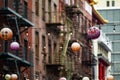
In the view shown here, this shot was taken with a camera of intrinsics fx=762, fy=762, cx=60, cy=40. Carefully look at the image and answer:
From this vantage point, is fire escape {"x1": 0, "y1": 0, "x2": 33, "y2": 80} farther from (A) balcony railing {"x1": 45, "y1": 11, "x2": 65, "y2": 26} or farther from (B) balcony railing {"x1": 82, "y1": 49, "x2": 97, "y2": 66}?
(B) balcony railing {"x1": 82, "y1": 49, "x2": 97, "y2": 66}

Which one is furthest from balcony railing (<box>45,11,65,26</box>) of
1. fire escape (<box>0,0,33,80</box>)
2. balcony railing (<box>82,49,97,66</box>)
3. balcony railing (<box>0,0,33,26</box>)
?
balcony railing (<box>82,49,97,66</box>)

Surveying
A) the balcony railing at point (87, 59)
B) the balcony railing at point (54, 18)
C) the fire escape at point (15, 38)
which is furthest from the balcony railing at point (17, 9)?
the balcony railing at point (87, 59)

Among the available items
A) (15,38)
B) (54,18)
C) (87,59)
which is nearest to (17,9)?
(15,38)

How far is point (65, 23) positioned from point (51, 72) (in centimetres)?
691

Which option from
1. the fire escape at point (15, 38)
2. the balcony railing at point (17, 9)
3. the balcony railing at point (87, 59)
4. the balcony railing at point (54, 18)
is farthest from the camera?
the balcony railing at point (87, 59)

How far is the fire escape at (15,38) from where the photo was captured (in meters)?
46.4

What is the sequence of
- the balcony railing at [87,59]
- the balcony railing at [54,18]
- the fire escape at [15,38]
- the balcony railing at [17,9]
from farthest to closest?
1. the balcony railing at [87,59]
2. the balcony railing at [54,18]
3. the fire escape at [15,38]
4. the balcony railing at [17,9]

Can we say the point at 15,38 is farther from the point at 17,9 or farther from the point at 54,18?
the point at 54,18

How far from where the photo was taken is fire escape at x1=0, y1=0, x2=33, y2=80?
46406 millimetres

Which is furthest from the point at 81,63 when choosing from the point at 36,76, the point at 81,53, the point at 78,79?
the point at 36,76

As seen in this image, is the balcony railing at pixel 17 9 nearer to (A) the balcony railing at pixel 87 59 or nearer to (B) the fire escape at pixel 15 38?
(B) the fire escape at pixel 15 38

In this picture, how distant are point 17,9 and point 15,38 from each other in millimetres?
2411

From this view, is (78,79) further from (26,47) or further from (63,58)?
(26,47)

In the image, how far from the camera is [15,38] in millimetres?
50188
